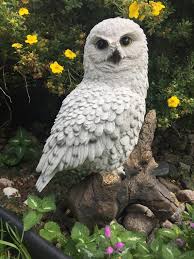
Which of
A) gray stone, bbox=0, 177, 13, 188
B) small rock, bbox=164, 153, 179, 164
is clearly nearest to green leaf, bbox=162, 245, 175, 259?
gray stone, bbox=0, 177, 13, 188

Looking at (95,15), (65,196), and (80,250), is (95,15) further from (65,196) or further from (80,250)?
(80,250)

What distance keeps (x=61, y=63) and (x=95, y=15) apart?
47cm

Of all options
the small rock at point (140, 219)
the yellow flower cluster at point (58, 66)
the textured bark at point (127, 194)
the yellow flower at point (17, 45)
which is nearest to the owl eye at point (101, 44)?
the yellow flower cluster at point (58, 66)

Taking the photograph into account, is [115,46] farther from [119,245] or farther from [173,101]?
[119,245]

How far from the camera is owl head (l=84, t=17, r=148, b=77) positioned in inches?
92.7

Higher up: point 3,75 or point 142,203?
point 3,75

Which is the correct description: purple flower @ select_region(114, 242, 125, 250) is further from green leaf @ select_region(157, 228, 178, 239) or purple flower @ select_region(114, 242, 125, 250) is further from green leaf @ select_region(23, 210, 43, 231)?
green leaf @ select_region(23, 210, 43, 231)

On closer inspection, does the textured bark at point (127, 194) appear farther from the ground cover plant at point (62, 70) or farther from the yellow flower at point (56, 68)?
the yellow flower at point (56, 68)

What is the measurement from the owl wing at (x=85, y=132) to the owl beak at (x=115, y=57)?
0.18m

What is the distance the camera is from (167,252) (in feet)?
6.89

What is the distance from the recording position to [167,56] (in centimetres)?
331

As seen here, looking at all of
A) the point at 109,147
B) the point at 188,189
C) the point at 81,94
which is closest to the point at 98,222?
the point at 109,147

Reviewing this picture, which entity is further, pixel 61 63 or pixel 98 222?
pixel 61 63

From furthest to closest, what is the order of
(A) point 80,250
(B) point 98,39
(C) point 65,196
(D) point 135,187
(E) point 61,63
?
(E) point 61,63
(C) point 65,196
(D) point 135,187
(B) point 98,39
(A) point 80,250
